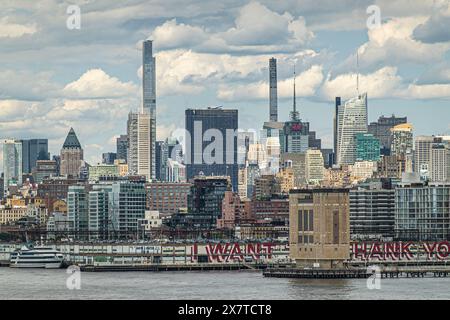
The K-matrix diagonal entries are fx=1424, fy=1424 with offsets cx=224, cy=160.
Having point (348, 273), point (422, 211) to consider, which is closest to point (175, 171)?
point (422, 211)

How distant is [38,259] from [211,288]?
101 feet

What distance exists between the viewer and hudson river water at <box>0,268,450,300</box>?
42.8 metres

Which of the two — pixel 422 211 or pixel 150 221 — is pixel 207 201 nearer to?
pixel 150 221

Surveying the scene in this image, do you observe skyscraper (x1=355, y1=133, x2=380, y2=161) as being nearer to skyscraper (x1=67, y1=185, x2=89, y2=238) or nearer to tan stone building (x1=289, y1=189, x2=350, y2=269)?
skyscraper (x1=67, y1=185, x2=89, y2=238)

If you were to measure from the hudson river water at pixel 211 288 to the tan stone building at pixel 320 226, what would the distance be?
232 centimetres

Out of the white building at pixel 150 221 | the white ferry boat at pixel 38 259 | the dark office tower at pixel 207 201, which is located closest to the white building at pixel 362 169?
the dark office tower at pixel 207 201

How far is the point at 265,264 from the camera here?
237 feet

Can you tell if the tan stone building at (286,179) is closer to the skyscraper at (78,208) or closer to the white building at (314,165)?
the white building at (314,165)

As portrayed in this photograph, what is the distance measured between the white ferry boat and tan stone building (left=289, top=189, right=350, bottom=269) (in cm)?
2065

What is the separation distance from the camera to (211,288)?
160 feet

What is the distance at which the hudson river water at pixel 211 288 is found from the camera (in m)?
42.8

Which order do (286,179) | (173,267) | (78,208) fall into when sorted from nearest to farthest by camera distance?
1. (173,267)
2. (78,208)
3. (286,179)

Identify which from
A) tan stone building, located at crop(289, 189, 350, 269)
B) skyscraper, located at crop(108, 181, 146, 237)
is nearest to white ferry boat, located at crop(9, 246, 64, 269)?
tan stone building, located at crop(289, 189, 350, 269)
